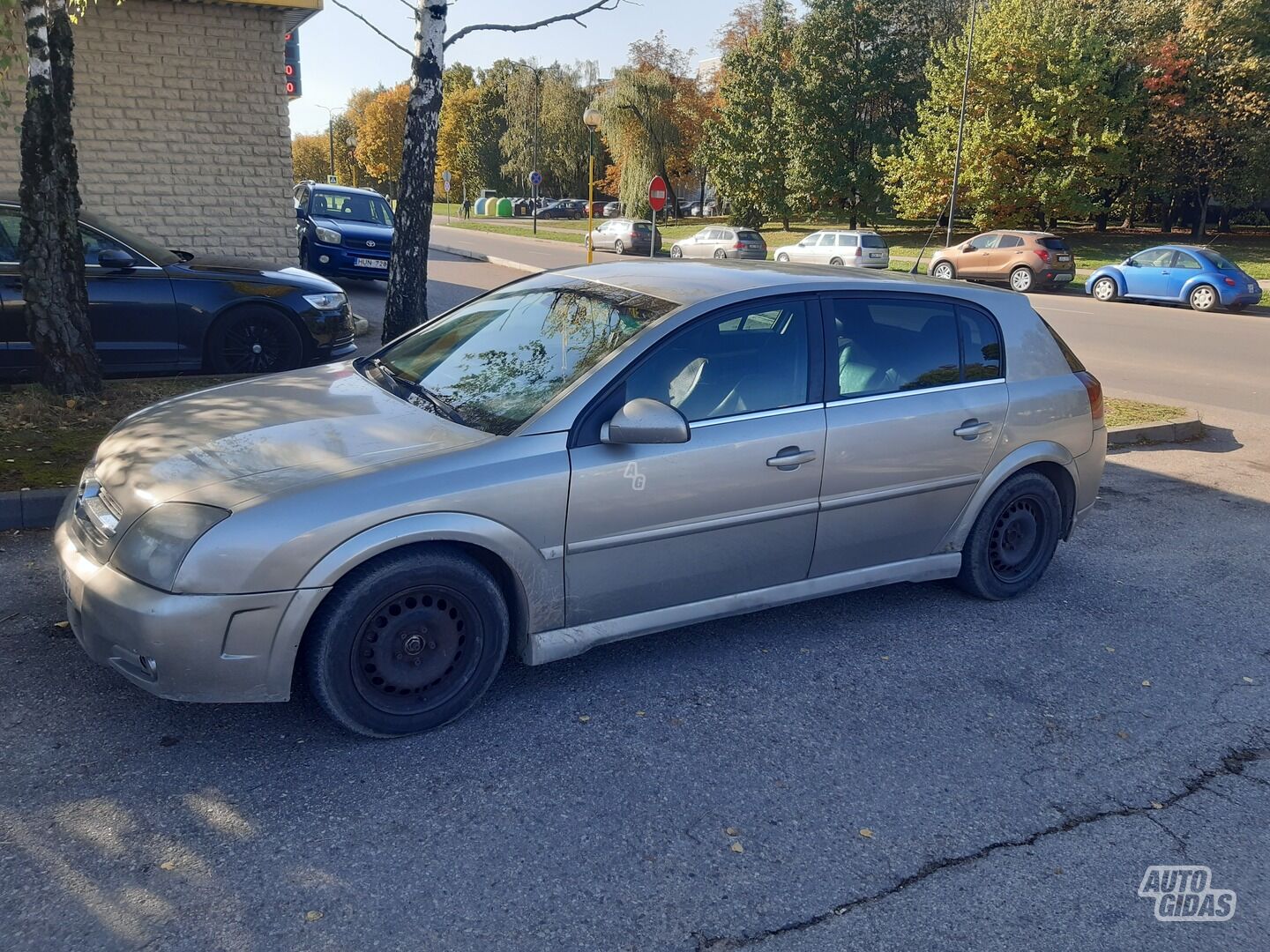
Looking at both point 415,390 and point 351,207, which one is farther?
point 351,207

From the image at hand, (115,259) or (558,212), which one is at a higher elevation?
(558,212)

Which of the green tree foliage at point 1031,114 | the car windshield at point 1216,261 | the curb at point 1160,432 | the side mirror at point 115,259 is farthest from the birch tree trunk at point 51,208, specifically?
the green tree foliage at point 1031,114

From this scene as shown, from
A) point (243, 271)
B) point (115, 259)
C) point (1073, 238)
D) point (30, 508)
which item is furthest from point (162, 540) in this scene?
point (1073, 238)

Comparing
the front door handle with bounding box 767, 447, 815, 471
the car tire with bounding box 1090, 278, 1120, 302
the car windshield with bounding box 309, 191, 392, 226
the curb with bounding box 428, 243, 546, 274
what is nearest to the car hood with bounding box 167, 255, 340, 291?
the front door handle with bounding box 767, 447, 815, 471

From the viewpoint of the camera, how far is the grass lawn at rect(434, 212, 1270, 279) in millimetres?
32938

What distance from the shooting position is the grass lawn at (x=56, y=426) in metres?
5.73

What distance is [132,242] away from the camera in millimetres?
7969

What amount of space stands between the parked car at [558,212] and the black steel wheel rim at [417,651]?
63759 mm

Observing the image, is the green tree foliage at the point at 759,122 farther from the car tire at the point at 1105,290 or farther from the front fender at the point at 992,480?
the front fender at the point at 992,480

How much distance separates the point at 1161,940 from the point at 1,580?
15.7 ft

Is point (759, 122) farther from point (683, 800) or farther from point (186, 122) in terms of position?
point (683, 800)

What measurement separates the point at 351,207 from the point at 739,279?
602 inches

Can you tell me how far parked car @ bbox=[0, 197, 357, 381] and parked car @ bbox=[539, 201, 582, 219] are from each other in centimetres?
5795

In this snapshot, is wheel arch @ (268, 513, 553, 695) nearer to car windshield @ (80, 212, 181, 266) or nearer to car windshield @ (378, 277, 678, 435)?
car windshield @ (378, 277, 678, 435)
